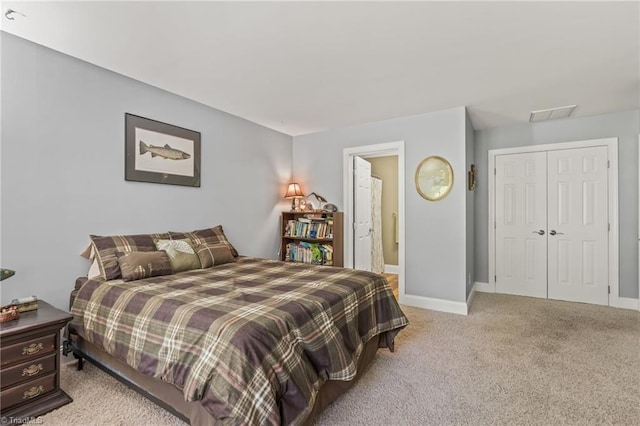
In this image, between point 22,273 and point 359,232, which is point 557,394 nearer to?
point 359,232

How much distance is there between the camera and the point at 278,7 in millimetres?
1931

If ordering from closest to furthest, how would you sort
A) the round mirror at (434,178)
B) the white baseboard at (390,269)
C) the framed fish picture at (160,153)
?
the framed fish picture at (160,153)
the round mirror at (434,178)
the white baseboard at (390,269)

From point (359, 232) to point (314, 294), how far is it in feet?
8.88

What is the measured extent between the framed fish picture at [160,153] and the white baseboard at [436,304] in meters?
2.98

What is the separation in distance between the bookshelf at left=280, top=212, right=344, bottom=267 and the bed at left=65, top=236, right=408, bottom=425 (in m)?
1.74

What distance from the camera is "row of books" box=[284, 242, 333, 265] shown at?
4.44 m

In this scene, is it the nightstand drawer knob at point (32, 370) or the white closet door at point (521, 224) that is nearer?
the nightstand drawer knob at point (32, 370)

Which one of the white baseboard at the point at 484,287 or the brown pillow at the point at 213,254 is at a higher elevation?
the brown pillow at the point at 213,254

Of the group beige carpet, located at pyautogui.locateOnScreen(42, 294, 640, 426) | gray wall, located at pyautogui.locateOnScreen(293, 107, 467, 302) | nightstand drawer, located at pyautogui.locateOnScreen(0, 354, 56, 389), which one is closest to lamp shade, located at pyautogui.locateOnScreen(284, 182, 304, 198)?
gray wall, located at pyautogui.locateOnScreen(293, 107, 467, 302)

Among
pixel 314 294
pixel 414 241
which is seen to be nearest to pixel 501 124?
pixel 414 241

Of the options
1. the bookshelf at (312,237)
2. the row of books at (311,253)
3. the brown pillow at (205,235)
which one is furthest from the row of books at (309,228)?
the brown pillow at (205,235)

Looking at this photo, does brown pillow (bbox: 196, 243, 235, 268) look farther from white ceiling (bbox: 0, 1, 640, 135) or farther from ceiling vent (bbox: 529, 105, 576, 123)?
ceiling vent (bbox: 529, 105, 576, 123)

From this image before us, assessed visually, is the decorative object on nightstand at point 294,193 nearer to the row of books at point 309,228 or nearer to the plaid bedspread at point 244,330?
the row of books at point 309,228

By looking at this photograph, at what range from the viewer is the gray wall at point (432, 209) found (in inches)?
148
